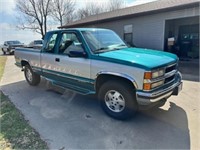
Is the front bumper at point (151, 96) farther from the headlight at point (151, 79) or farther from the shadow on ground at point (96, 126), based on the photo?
the shadow on ground at point (96, 126)

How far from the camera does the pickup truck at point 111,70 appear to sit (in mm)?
3455

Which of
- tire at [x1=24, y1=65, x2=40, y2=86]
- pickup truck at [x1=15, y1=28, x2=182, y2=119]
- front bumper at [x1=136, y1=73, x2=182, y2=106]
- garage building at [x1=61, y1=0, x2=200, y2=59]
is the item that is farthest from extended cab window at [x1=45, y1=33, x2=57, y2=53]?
garage building at [x1=61, y1=0, x2=200, y2=59]

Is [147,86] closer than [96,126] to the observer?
Yes

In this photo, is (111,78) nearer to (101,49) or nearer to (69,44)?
(101,49)

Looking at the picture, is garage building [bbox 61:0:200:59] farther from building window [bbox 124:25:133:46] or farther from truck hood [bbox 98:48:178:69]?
truck hood [bbox 98:48:178:69]

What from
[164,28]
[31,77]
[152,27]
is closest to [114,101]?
[31,77]

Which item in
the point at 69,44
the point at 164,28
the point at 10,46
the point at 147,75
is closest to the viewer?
the point at 147,75

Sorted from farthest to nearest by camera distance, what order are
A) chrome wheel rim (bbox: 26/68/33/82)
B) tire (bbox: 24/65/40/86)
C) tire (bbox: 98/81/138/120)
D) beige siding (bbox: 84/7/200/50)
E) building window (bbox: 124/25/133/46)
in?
1. building window (bbox: 124/25/133/46)
2. beige siding (bbox: 84/7/200/50)
3. chrome wheel rim (bbox: 26/68/33/82)
4. tire (bbox: 24/65/40/86)
5. tire (bbox: 98/81/138/120)

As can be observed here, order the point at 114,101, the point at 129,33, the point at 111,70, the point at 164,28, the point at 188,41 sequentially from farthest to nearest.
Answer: the point at 129,33 < the point at 188,41 < the point at 164,28 < the point at 114,101 < the point at 111,70

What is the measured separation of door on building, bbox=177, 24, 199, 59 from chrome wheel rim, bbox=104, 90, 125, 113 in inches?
425

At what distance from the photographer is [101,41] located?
14.9 feet

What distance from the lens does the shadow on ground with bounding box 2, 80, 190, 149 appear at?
10.4 ft

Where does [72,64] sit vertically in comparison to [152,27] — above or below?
below

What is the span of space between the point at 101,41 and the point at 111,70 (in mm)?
1099
